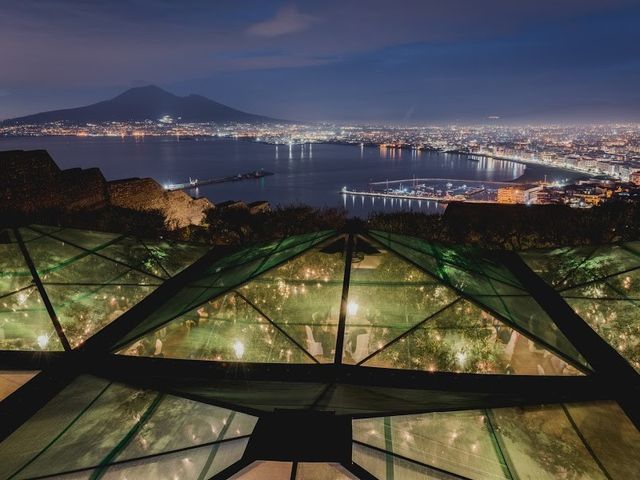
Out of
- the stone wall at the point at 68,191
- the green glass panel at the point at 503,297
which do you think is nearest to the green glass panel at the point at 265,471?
the green glass panel at the point at 503,297

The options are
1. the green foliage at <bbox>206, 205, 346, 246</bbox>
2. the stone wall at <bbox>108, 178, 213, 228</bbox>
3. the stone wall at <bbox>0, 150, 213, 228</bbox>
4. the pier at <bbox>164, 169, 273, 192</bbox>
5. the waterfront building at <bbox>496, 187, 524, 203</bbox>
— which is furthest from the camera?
the pier at <bbox>164, 169, 273, 192</bbox>

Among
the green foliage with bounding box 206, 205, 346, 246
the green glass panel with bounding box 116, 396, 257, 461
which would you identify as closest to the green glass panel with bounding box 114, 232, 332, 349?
the green glass panel with bounding box 116, 396, 257, 461

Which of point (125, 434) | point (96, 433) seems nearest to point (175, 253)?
point (96, 433)

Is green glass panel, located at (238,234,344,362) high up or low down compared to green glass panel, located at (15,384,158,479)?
up

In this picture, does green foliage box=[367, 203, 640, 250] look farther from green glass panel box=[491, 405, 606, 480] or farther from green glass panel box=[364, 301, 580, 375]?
green glass panel box=[491, 405, 606, 480]

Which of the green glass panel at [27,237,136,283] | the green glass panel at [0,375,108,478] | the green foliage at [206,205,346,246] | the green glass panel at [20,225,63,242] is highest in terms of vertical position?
the green glass panel at [20,225,63,242]

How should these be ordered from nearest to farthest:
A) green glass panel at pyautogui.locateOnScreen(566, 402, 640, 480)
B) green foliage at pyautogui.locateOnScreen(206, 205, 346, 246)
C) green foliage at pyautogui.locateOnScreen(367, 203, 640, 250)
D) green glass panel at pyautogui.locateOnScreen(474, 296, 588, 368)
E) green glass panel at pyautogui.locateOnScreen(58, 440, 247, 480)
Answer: green glass panel at pyautogui.locateOnScreen(58, 440, 247, 480) → green glass panel at pyautogui.locateOnScreen(566, 402, 640, 480) → green glass panel at pyautogui.locateOnScreen(474, 296, 588, 368) → green foliage at pyautogui.locateOnScreen(367, 203, 640, 250) → green foliage at pyautogui.locateOnScreen(206, 205, 346, 246)

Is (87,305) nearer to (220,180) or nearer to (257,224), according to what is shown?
(257,224)

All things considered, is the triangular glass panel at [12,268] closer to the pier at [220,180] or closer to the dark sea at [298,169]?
the dark sea at [298,169]
